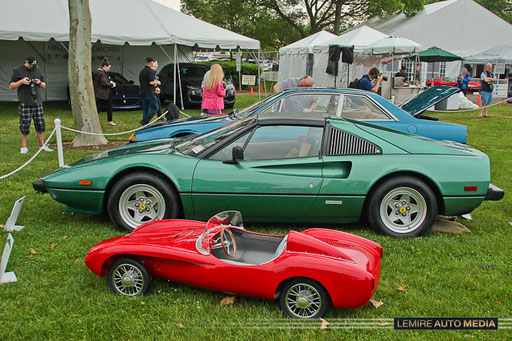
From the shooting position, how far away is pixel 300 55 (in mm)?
27516

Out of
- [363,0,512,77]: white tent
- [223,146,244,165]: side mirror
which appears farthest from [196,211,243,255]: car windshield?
[363,0,512,77]: white tent

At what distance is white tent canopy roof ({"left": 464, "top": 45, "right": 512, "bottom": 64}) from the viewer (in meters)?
26.0

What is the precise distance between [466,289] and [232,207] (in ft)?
7.24

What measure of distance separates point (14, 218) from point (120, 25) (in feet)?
42.1

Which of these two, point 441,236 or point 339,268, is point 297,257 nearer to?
point 339,268

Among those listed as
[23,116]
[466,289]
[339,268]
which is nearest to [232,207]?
[339,268]

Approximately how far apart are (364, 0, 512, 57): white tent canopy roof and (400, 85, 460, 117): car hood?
2205 cm

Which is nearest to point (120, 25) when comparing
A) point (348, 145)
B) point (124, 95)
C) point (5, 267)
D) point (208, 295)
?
point (124, 95)

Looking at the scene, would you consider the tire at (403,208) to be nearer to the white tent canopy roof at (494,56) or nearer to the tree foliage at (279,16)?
the white tent canopy roof at (494,56)

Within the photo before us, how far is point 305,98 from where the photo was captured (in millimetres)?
7398

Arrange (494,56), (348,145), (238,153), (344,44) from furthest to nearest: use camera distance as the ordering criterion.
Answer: (494,56), (344,44), (348,145), (238,153)

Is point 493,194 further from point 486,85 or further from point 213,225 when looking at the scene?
point 486,85

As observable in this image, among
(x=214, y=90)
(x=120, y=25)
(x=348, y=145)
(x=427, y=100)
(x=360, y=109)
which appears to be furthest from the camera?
(x=120, y=25)

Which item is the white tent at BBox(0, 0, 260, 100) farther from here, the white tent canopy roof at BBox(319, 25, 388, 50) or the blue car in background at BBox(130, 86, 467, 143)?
the blue car in background at BBox(130, 86, 467, 143)
